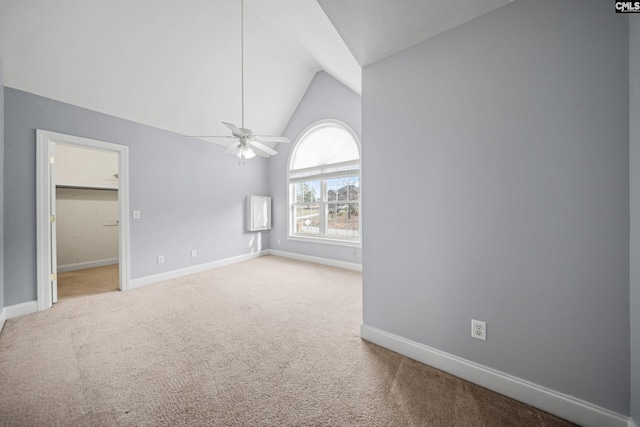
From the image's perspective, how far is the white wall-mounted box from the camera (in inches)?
201

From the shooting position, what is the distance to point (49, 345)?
1954mm

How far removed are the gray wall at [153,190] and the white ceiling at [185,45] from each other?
0.77 ft

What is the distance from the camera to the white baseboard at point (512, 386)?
116cm

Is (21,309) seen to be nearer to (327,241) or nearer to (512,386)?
(327,241)

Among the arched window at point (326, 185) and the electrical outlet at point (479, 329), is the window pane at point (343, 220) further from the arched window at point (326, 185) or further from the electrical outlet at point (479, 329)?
the electrical outlet at point (479, 329)

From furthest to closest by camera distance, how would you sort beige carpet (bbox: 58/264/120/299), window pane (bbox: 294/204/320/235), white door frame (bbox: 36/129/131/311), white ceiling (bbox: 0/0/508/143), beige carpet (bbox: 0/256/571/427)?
window pane (bbox: 294/204/320/235) → beige carpet (bbox: 58/264/120/299) → white door frame (bbox: 36/129/131/311) → white ceiling (bbox: 0/0/508/143) → beige carpet (bbox: 0/256/571/427)

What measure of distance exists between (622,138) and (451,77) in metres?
0.93

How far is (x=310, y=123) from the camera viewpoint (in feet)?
16.0

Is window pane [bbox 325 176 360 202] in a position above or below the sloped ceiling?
below

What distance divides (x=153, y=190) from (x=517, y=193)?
14.6 feet

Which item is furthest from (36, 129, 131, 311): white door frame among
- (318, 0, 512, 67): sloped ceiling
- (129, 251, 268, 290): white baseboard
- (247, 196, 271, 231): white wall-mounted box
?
(318, 0, 512, 67): sloped ceiling

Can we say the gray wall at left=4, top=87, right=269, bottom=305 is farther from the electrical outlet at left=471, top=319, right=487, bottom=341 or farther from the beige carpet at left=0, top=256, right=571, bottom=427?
the electrical outlet at left=471, top=319, right=487, bottom=341

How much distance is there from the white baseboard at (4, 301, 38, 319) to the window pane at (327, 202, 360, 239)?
4215 mm

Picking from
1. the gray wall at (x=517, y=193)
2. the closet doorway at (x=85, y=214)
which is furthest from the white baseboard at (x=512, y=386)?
the closet doorway at (x=85, y=214)
